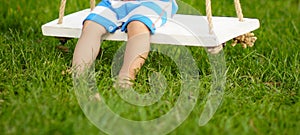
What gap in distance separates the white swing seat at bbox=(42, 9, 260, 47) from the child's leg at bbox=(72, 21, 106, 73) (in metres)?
0.04

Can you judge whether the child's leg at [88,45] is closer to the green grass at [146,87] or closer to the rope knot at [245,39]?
the green grass at [146,87]

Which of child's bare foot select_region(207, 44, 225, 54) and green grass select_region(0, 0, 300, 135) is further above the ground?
child's bare foot select_region(207, 44, 225, 54)

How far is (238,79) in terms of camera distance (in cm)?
251

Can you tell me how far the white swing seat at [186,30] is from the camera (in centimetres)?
228

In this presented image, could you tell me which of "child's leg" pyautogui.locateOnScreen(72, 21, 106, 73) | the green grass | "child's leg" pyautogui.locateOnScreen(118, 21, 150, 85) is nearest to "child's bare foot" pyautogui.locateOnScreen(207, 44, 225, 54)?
the green grass

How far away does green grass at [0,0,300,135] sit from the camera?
1949mm

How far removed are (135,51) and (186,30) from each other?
0.23 m

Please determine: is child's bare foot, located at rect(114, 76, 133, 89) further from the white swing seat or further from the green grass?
the white swing seat

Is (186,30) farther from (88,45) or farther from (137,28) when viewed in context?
(88,45)

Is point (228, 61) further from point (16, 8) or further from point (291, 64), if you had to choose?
point (16, 8)

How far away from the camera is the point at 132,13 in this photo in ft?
8.27

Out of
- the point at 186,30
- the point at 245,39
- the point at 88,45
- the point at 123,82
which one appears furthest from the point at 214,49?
the point at 88,45

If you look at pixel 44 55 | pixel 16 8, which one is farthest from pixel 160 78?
pixel 16 8

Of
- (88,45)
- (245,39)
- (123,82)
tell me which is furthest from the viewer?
(245,39)
